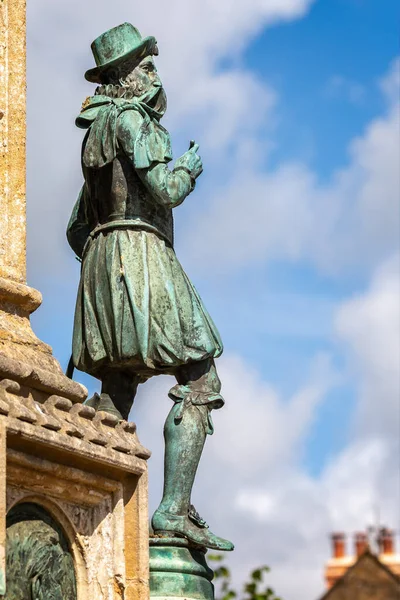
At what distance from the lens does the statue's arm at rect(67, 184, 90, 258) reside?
34.9 ft

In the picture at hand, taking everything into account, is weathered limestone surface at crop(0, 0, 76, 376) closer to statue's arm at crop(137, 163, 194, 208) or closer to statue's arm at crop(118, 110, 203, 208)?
statue's arm at crop(118, 110, 203, 208)

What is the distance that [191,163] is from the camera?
10.4 meters

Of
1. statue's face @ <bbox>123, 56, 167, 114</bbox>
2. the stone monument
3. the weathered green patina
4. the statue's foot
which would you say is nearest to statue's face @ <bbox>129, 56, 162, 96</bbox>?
statue's face @ <bbox>123, 56, 167, 114</bbox>

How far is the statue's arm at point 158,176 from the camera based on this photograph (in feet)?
33.2

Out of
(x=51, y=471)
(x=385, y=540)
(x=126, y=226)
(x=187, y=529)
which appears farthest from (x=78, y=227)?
(x=385, y=540)

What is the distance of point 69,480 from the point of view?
9102 mm

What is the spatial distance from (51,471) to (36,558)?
397mm

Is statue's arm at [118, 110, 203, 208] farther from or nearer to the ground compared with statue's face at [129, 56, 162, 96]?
nearer to the ground

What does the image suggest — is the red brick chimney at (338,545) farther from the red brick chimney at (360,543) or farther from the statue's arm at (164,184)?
the statue's arm at (164,184)

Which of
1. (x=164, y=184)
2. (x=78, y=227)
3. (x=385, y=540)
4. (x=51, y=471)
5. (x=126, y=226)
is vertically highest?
(x=385, y=540)

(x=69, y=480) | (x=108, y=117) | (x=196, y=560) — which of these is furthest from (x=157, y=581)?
(x=108, y=117)

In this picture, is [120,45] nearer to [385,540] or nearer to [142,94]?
[142,94]

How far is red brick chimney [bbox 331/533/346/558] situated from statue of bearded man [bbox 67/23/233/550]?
62303 millimetres

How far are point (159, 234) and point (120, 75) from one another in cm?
92
